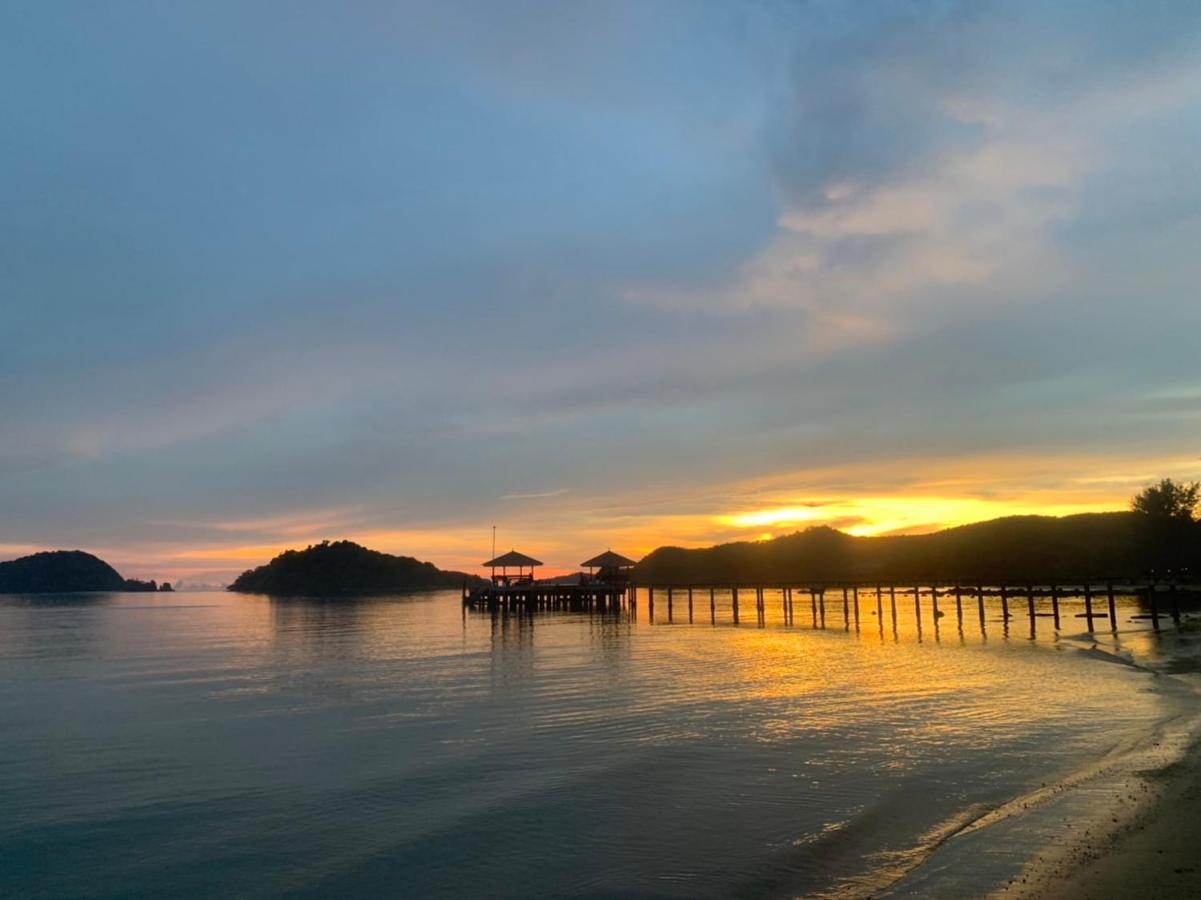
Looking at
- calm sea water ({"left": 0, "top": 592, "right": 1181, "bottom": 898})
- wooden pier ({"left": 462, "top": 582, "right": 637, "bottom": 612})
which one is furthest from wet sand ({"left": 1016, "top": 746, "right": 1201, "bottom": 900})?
wooden pier ({"left": 462, "top": 582, "right": 637, "bottom": 612})

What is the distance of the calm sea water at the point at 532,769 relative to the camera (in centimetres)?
946

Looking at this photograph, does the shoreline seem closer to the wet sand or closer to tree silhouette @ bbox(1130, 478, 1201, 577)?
the wet sand

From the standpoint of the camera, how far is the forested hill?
77.3m

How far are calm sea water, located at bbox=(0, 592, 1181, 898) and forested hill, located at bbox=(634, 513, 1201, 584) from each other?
56.6 metres

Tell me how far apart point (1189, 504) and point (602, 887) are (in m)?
86.1

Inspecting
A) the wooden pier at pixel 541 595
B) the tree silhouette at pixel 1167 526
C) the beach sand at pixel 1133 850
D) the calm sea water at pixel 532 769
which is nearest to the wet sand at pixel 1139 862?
the beach sand at pixel 1133 850

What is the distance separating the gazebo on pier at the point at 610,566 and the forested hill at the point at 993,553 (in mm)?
19901

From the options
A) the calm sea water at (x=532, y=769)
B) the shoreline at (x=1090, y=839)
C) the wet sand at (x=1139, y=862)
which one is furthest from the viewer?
the calm sea water at (x=532, y=769)

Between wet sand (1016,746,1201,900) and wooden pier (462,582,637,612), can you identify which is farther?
wooden pier (462,582,637,612)

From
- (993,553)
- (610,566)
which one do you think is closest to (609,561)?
(610,566)

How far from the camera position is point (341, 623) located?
206 ft

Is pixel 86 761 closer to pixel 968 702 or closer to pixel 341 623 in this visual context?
pixel 968 702

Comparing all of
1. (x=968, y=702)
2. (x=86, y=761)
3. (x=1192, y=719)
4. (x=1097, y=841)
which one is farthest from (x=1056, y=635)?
(x=86, y=761)

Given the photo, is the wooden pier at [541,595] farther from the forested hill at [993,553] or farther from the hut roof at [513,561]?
the forested hill at [993,553]
